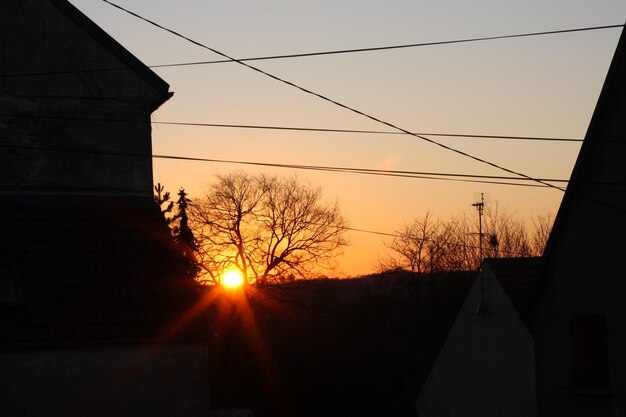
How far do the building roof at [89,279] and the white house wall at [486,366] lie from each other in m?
12.9

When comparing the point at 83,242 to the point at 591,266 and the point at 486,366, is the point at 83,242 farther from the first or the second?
the point at 486,366

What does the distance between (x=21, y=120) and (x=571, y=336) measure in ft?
37.8

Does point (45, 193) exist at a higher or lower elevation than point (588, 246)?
higher

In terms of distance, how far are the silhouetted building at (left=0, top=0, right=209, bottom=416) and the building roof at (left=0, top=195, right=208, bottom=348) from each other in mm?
22

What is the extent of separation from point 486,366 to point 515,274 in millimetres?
3032

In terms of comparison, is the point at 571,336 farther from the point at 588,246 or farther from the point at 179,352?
the point at 179,352

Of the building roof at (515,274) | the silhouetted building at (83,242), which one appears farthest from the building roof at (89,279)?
the building roof at (515,274)

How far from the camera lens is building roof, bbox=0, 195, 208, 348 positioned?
47.3 ft

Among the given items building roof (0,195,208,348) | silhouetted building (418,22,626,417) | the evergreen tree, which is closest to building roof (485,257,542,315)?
silhouetted building (418,22,626,417)

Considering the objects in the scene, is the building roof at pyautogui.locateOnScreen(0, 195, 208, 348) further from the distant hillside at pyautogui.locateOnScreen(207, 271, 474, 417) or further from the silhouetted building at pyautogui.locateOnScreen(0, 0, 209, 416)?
the distant hillside at pyautogui.locateOnScreen(207, 271, 474, 417)

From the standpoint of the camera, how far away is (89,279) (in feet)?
50.2

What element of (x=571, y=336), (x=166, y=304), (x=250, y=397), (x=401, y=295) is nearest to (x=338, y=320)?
(x=401, y=295)

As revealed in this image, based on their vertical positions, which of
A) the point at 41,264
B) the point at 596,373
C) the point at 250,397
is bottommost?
the point at 250,397

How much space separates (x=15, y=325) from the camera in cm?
1416
